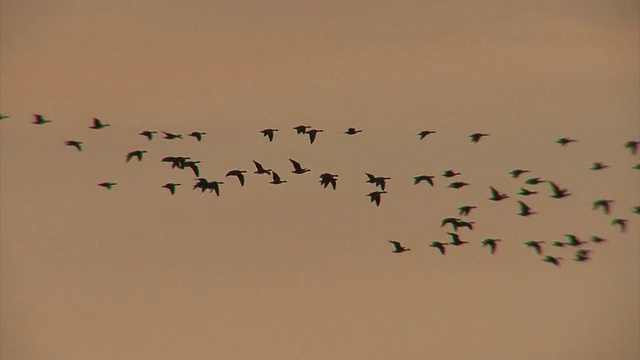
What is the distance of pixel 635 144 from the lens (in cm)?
6750

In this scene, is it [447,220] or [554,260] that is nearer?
[554,260]

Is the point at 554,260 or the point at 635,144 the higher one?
the point at 635,144

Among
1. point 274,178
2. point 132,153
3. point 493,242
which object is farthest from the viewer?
point 493,242

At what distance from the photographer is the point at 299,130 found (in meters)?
67.5

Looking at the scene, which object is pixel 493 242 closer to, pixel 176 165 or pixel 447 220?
pixel 447 220

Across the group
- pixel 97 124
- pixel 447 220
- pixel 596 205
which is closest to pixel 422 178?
pixel 447 220

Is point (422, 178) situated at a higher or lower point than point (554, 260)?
higher

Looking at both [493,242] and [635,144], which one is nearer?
[635,144]

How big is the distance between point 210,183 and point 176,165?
2.79 metres

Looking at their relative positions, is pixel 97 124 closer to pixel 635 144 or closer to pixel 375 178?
pixel 375 178

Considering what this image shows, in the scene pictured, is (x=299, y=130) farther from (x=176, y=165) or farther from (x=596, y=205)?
(x=596, y=205)

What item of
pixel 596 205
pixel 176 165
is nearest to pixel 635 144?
pixel 596 205

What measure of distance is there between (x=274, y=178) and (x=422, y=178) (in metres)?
9.69

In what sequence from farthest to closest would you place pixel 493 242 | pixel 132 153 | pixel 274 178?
pixel 493 242, pixel 132 153, pixel 274 178
